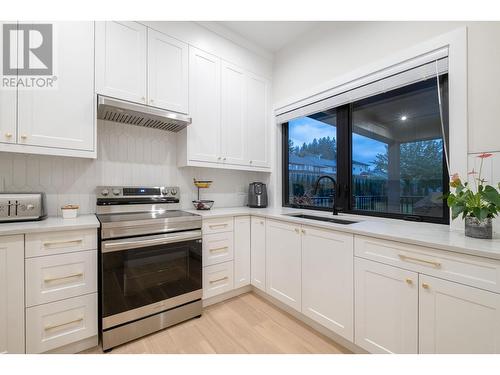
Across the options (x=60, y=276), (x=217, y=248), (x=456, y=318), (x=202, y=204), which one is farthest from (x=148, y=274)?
(x=456, y=318)

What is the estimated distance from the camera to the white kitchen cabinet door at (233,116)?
246 centimetres

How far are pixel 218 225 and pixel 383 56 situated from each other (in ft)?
6.54

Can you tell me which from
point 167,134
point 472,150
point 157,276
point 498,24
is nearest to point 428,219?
point 472,150

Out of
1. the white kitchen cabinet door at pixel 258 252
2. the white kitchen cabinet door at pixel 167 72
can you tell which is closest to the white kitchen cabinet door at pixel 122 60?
the white kitchen cabinet door at pixel 167 72

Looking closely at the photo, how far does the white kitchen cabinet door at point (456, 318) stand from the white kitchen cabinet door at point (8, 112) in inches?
102

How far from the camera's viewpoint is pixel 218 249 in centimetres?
213

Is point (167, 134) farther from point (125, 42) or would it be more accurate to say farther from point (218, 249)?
point (218, 249)

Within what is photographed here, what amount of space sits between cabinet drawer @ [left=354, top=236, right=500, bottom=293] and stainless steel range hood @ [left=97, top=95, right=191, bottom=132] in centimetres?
175

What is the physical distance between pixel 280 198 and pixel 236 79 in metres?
1.49

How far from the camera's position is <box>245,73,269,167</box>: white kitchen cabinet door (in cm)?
267

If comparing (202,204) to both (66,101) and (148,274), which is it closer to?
(148,274)

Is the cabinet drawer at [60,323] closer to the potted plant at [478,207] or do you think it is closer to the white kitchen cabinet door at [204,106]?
the white kitchen cabinet door at [204,106]

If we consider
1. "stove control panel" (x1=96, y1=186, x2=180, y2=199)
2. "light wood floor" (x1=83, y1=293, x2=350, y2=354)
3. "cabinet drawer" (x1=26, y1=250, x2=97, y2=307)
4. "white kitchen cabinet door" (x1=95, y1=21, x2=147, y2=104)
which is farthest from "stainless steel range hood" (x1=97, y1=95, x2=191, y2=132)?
"light wood floor" (x1=83, y1=293, x2=350, y2=354)

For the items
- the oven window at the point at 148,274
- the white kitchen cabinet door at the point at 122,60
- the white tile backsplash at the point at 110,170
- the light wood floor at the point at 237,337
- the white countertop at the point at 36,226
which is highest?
the white kitchen cabinet door at the point at 122,60
